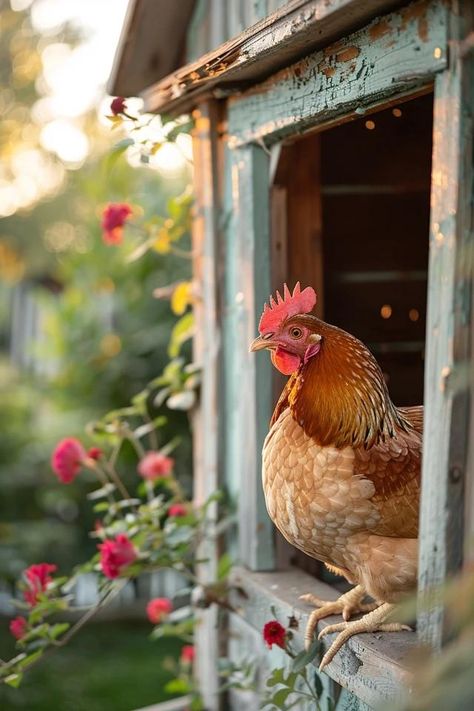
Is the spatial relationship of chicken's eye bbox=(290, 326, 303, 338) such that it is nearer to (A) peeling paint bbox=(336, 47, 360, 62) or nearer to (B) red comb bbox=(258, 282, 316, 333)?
(B) red comb bbox=(258, 282, 316, 333)

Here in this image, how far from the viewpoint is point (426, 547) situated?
6.15 feet

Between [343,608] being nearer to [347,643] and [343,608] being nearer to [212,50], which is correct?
[347,643]

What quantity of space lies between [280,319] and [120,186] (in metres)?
4.56

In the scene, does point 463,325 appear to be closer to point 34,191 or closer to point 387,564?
point 387,564

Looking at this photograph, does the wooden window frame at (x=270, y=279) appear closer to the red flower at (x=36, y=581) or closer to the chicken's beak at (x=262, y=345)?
the chicken's beak at (x=262, y=345)

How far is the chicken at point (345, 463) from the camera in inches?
83.3

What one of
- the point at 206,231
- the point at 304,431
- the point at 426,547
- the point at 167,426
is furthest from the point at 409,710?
the point at 167,426

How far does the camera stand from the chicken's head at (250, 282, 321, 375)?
2.17 meters

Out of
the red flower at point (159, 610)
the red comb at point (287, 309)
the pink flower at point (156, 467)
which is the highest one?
the red comb at point (287, 309)

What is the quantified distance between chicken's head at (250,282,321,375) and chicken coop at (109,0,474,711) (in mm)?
382

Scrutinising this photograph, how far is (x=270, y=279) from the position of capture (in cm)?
288

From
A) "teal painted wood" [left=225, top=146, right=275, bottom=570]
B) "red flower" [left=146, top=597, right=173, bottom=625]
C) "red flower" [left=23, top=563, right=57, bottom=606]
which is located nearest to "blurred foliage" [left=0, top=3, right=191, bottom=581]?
"red flower" [left=146, top=597, right=173, bottom=625]

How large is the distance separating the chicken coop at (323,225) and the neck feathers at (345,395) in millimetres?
288

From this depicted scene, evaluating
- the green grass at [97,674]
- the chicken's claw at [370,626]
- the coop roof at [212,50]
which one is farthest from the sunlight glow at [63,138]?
the chicken's claw at [370,626]
